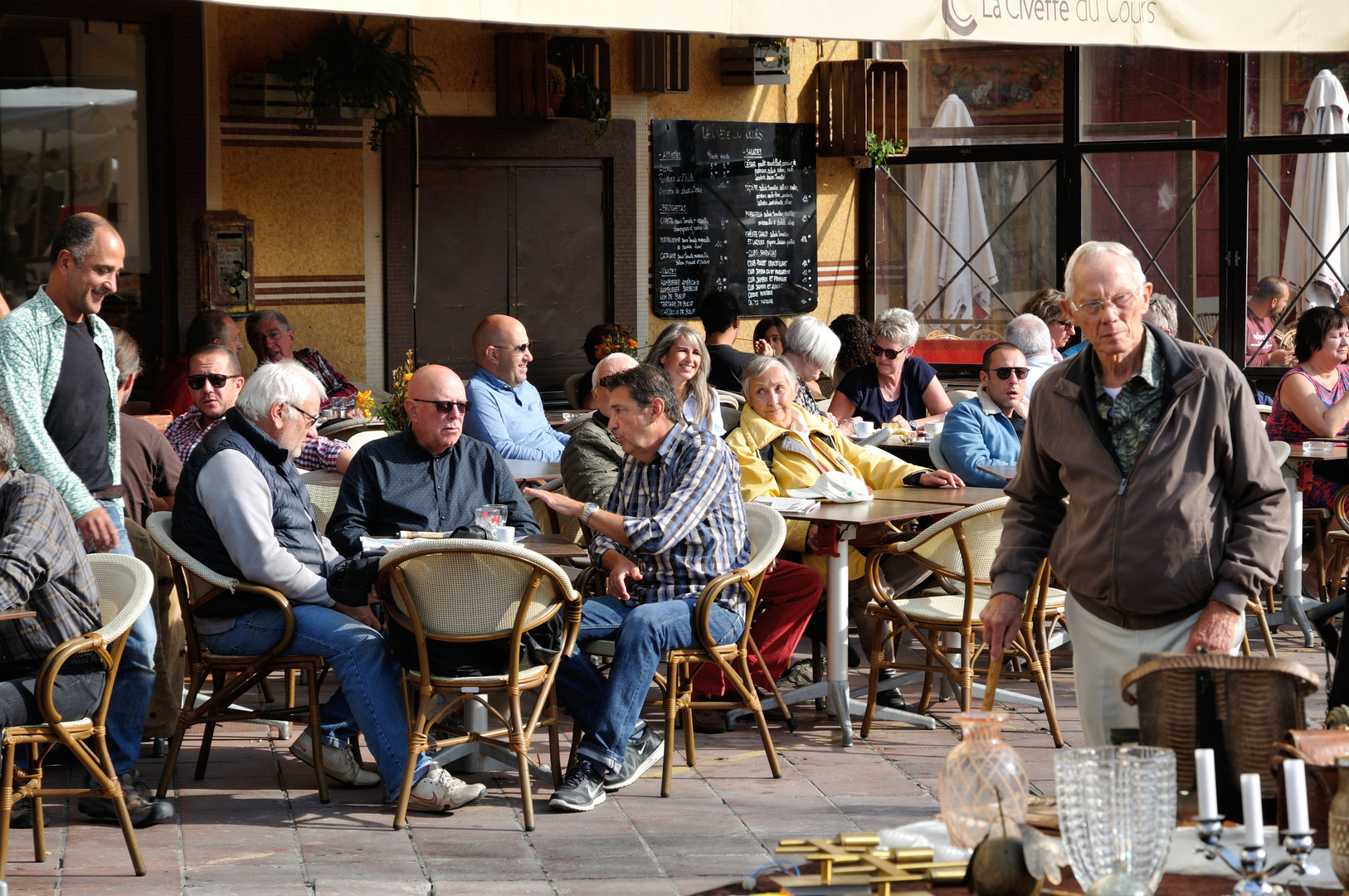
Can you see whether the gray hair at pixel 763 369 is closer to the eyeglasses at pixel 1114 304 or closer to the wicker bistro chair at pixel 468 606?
the wicker bistro chair at pixel 468 606

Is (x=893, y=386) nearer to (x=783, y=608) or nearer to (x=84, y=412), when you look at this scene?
(x=783, y=608)

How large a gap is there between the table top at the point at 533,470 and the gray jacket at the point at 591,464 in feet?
2.44

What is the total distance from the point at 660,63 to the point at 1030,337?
3438mm

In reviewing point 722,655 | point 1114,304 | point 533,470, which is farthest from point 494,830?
point 533,470

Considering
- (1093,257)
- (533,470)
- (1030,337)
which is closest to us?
(1093,257)

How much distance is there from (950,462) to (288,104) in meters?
4.44

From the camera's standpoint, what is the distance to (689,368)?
7.20 meters

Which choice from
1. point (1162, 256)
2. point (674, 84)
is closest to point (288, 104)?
point (674, 84)

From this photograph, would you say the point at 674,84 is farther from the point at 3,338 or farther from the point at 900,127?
the point at 3,338

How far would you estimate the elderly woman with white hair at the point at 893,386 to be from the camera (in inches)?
344

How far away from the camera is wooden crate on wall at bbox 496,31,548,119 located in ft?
32.9

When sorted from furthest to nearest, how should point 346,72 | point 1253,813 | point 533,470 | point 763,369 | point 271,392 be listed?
point 346,72 → point 533,470 → point 763,369 → point 271,392 → point 1253,813

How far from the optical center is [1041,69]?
37.8 ft

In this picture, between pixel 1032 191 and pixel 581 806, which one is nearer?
pixel 581 806
